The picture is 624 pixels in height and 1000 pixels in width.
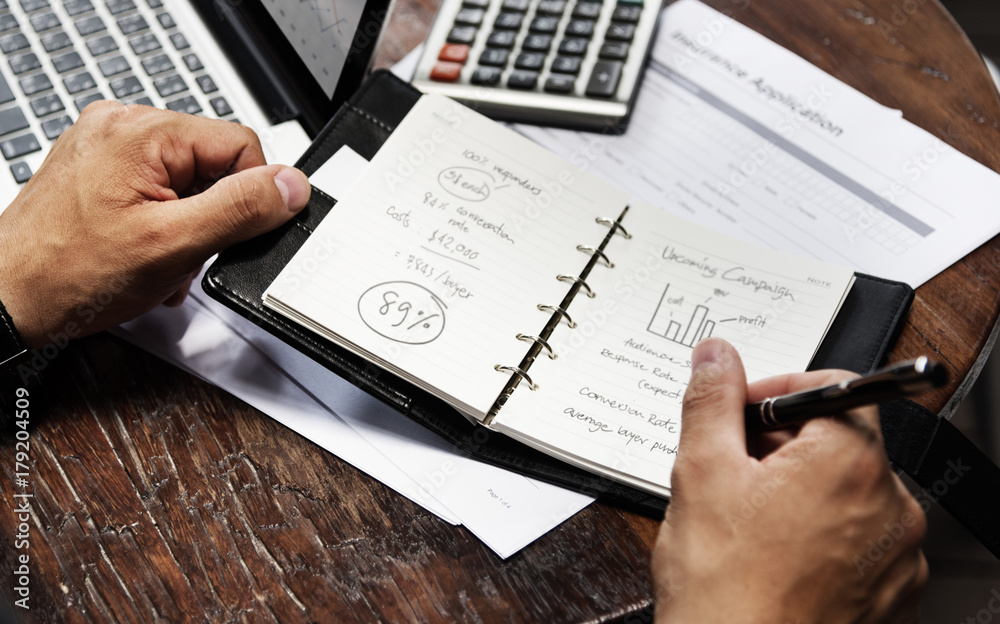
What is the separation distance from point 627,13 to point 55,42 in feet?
1.76

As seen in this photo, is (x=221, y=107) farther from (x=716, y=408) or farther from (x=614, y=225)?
(x=716, y=408)

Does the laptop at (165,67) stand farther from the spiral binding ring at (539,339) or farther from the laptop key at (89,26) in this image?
the spiral binding ring at (539,339)

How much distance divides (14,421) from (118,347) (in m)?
0.08

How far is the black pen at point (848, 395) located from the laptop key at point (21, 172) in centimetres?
60

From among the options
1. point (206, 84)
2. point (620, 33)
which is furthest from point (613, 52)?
point (206, 84)

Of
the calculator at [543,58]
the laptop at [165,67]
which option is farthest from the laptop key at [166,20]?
the calculator at [543,58]

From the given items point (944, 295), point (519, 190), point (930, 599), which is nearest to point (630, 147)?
point (519, 190)

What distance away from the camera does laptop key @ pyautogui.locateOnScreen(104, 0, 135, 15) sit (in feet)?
2.25

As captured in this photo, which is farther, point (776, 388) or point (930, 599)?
point (930, 599)

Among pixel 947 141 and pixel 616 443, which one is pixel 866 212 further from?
pixel 616 443

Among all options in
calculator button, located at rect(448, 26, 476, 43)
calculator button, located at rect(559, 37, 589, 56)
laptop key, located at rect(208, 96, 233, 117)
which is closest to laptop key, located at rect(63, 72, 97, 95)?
laptop key, located at rect(208, 96, 233, 117)

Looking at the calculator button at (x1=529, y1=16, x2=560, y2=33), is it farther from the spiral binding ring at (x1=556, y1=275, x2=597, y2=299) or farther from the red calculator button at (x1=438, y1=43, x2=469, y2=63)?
the spiral binding ring at (x1=556, y1=275, x2=597, y2=299)

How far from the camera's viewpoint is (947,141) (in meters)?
0.66

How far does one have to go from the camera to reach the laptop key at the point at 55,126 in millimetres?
624
